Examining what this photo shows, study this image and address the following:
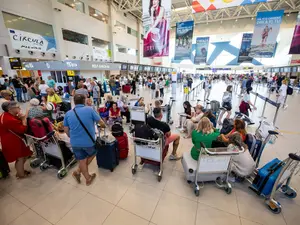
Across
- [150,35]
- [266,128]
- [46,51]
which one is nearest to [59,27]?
[46,51]

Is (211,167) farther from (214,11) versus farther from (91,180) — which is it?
(214,11)

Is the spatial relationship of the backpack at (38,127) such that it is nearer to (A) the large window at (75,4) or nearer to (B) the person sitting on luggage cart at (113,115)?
(B) the person sitting on luggage cart at (113,115)

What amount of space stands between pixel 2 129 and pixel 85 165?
144 centimetres

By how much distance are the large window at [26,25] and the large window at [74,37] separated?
1.21m

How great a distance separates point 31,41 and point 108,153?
1298 centimetres

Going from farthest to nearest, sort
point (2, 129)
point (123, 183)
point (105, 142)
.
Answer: point (105, 142) < point (123, 183) < point (2, 129)

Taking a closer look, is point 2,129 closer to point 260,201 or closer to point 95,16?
point 260,201

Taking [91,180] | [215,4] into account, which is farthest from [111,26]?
[91,180]

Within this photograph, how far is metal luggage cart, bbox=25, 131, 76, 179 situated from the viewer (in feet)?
8.12

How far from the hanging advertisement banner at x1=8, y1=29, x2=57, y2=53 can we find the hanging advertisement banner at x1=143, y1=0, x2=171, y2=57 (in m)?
9.53

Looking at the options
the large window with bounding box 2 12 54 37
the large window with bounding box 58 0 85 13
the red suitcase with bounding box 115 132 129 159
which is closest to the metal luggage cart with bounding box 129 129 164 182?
the red suitcase with bounding box 115 132 129 159

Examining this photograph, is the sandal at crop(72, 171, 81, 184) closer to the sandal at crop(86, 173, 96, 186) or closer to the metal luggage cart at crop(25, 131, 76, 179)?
the sandal at crop(86, 173, 96, 186)

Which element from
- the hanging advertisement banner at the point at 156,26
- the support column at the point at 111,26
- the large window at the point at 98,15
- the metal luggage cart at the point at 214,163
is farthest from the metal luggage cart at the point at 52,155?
the large window at the point at 98,15

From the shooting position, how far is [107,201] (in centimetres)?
214
